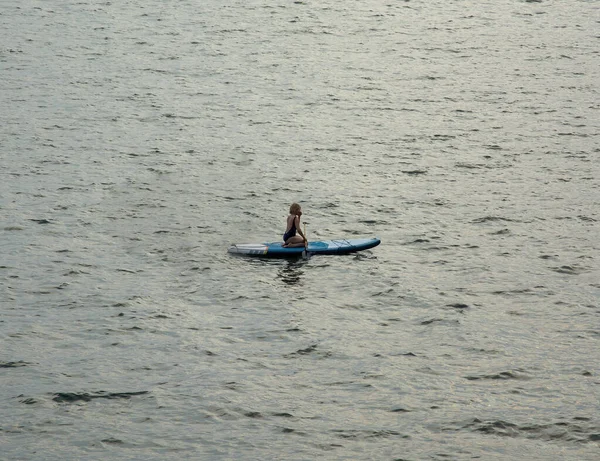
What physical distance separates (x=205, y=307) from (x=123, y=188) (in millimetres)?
11118

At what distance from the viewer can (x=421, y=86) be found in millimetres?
55125

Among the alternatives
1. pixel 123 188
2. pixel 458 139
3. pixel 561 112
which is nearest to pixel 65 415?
pixel 123 188

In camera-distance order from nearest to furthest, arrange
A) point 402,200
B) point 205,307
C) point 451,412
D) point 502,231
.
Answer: point 451,412
point 205,307
point 502,231
point 402,200

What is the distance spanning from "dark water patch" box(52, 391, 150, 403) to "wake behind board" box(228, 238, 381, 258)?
7.98 meters

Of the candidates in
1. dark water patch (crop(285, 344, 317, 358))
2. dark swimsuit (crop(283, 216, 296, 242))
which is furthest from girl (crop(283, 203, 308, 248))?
dark water patch (crop(285, 344, 317, 358))

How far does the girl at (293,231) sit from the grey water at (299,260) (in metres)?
0.72

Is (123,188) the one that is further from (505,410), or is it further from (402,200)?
(505,410)

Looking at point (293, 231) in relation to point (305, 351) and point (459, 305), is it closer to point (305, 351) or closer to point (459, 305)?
point (459, 305)

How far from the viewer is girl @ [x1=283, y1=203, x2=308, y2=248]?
1212 inches

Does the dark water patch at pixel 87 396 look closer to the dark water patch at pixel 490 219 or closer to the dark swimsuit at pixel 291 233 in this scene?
the dark swimsuit at pixel 291 233

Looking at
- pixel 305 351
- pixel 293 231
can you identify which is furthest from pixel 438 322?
pixel 293 231

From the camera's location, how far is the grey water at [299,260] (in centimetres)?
2336

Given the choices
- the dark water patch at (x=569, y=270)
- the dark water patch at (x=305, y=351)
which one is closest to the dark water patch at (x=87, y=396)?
the dark water patch at (x=305, y=351)

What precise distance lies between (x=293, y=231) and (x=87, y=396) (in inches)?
357
